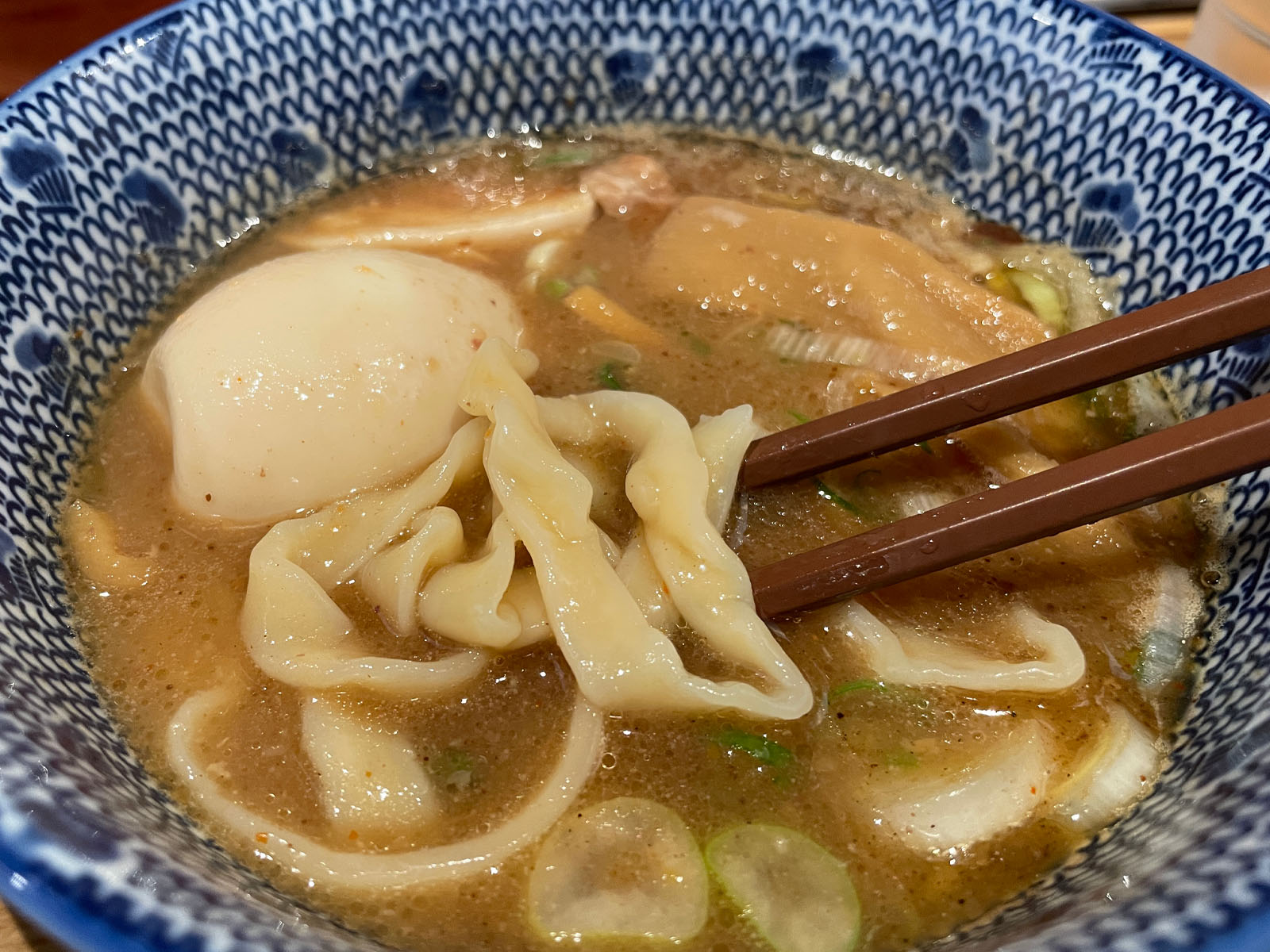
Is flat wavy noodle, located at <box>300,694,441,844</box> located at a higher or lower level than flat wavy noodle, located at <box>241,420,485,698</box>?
lower

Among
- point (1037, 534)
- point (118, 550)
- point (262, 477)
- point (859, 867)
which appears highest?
point (1037, 534)

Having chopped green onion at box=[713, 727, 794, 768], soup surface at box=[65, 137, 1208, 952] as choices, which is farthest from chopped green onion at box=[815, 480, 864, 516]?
chopped green onion at box=[713, 727, 794, 768]

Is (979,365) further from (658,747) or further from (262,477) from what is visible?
(262,477)

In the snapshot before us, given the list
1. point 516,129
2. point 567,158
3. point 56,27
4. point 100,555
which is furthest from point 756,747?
point 56,27

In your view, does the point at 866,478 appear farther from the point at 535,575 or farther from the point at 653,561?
the point at 535,575

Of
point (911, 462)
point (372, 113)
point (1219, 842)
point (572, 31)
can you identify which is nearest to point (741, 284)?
point (911, 462)

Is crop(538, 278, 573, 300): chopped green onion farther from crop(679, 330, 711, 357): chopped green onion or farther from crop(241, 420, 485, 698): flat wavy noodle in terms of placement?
crop(241, 420, 485, 698): flat wavy noodle

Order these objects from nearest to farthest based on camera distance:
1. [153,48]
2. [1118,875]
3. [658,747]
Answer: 1. [1118,875]
2. [658,747]
3. [153,48]
